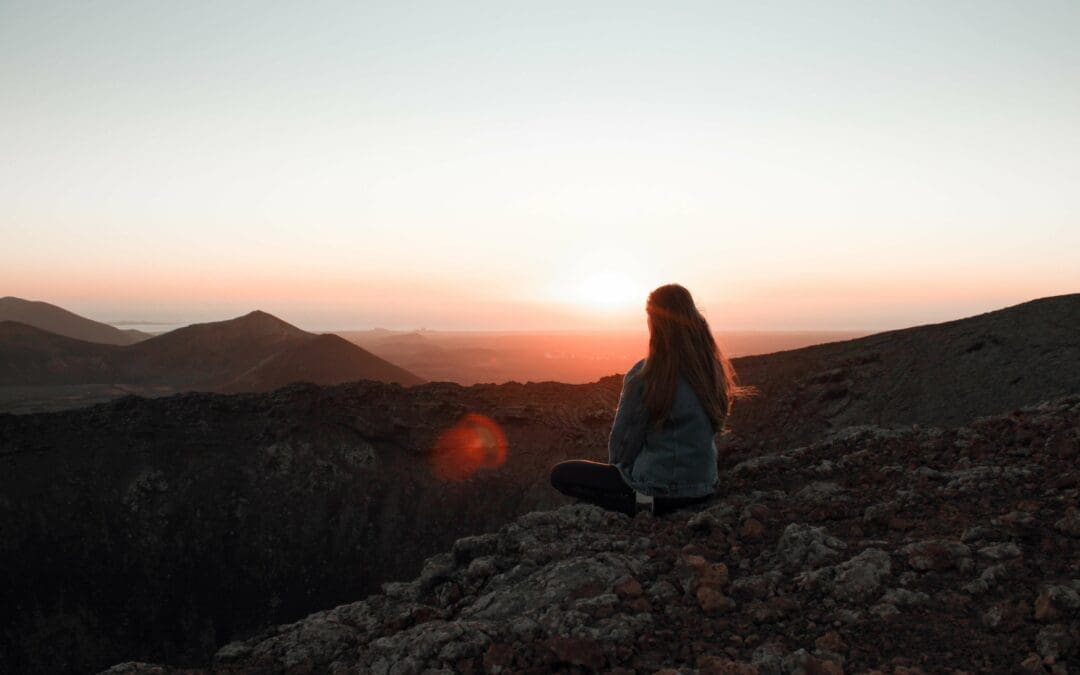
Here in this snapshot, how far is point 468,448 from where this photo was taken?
1320 cm

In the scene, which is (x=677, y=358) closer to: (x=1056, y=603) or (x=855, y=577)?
(x=855, y=577)

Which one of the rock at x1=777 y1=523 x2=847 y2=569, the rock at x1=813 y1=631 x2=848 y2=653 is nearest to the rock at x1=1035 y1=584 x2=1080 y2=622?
the rock at x1=813 y1=631 x2=848 y2=653

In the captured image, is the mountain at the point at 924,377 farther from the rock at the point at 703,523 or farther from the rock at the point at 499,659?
the rock at the point at 499,659

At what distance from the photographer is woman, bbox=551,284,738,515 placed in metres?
4.86

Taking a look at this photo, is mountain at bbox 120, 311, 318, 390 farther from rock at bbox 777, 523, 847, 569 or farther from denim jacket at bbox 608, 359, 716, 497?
rock at bbox 777, 523, 847, 569

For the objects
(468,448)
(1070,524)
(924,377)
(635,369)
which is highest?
(635,369)

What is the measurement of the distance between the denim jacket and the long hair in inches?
2.6

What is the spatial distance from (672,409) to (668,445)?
32cm

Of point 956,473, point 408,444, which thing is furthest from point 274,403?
point 956,473

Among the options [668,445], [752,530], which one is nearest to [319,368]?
[668,445]

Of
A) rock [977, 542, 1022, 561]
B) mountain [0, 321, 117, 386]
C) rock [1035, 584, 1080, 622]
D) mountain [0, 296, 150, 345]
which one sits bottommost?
rock [1035, 584, 1080, 622]

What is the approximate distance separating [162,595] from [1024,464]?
12.9m

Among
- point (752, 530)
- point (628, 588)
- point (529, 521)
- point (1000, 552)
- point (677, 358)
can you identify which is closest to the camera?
point (1000, 552)

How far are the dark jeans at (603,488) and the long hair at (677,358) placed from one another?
71cm
